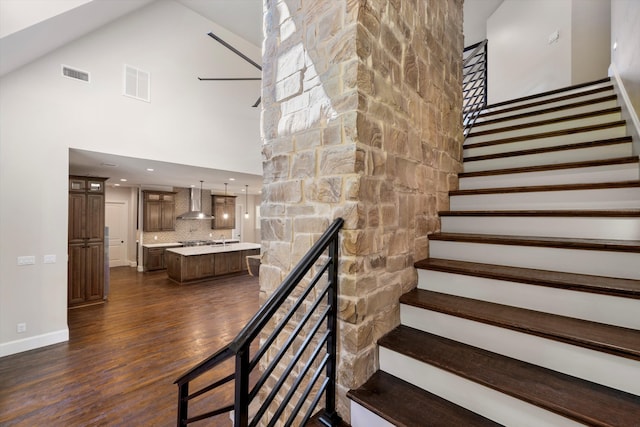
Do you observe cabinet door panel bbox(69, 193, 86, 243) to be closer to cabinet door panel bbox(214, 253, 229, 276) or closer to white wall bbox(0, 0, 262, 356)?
white wall bbox(0, 0, 262, 356)

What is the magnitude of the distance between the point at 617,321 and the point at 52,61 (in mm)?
5996

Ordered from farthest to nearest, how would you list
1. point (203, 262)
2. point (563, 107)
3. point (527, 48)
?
point (203, 262) → point (527, 48) → point (563, 107)

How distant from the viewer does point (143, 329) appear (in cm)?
409

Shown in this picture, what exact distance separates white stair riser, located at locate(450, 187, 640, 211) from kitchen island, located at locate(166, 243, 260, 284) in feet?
21.8

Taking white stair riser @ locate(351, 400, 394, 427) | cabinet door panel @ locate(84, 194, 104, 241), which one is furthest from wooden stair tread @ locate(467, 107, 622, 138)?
cabinet door panel @ locate(84, 194, 104, 241)

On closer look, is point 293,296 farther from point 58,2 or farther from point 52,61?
point 52,61

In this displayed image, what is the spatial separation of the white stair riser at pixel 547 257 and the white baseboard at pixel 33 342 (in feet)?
16.6

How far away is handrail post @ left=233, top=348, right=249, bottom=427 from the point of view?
810 millimetres

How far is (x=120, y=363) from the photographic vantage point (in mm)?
3162

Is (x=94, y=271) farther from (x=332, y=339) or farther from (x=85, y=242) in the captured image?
(x=332, y=339)

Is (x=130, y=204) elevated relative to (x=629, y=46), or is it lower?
lower

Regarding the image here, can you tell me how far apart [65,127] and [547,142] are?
230 inches

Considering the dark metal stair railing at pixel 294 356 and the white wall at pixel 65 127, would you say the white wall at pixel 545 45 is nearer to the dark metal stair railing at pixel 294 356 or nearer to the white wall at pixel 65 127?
the dark metal stair railing at pixel 294 356

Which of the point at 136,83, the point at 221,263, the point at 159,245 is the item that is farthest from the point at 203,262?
the point at 136,83
